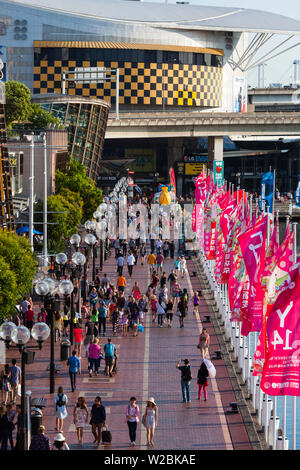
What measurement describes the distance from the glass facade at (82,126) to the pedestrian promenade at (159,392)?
46.5 metres

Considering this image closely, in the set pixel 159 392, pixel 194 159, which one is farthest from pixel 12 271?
pixel 194 159

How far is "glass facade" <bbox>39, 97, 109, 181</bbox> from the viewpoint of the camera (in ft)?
276

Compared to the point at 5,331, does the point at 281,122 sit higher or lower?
higher

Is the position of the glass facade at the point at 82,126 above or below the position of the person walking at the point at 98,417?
above

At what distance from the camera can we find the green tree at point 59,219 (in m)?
48.4

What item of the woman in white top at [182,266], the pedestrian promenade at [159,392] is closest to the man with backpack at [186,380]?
the pedestrian promenade at [159,392]

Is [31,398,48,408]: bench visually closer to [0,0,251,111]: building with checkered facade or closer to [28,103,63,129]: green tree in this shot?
[28,103,63,129]: green tree

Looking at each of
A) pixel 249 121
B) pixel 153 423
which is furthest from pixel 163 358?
pixel 249 121

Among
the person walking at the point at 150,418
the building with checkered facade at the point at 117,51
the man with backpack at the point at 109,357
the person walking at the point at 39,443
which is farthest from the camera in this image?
the building with checkered facade at the point at 117,51

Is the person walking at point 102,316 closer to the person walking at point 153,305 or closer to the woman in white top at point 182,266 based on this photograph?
the person walking at point 153,305

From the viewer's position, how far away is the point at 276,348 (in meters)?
20.6

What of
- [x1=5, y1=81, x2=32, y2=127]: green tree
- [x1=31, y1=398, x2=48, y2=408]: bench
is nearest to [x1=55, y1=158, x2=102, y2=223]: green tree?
[x1=5, y1=81, x2=32, y2=127]: green tree
